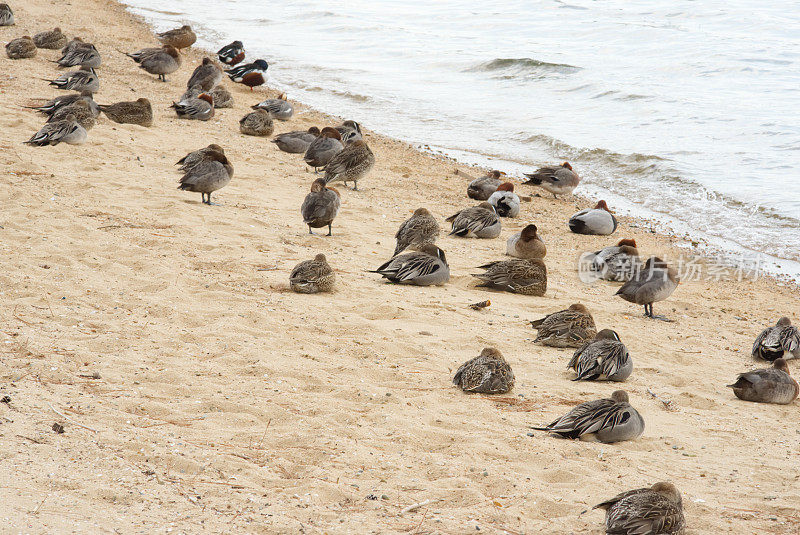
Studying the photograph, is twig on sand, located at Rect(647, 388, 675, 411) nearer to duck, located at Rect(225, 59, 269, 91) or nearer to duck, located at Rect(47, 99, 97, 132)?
duck, located at Rect(47, 99, 97, 132)

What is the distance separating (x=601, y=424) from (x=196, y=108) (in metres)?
10.8

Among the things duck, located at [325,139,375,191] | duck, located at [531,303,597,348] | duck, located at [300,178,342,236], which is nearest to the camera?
duck, located at [531,303,597,348]

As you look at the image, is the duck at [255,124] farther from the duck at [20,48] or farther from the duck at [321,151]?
the duck at [20,48]

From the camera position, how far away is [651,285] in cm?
812

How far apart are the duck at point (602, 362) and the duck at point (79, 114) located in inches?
310

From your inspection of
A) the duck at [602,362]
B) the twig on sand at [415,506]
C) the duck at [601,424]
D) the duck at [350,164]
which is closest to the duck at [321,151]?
the duck at [350,164]

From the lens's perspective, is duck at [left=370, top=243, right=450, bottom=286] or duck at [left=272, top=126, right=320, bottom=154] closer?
duck at [left=370, top=243, right=450, bottom=286]

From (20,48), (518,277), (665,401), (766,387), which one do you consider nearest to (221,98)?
(20,48)

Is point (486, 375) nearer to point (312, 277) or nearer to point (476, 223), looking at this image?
point (312, 277)

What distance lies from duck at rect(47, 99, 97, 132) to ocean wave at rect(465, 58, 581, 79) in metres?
13.4

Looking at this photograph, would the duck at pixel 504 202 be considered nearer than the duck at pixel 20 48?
Yes

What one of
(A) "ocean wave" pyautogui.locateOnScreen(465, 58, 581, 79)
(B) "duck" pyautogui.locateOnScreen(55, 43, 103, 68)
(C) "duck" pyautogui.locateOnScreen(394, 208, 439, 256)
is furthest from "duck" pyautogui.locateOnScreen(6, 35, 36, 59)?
(A) "ocean wave" pyautogui.locateOnScreen(465, 58, 581, 79)

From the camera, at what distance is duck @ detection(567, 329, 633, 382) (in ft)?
20.2

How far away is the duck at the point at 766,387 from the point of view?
6261 mm
